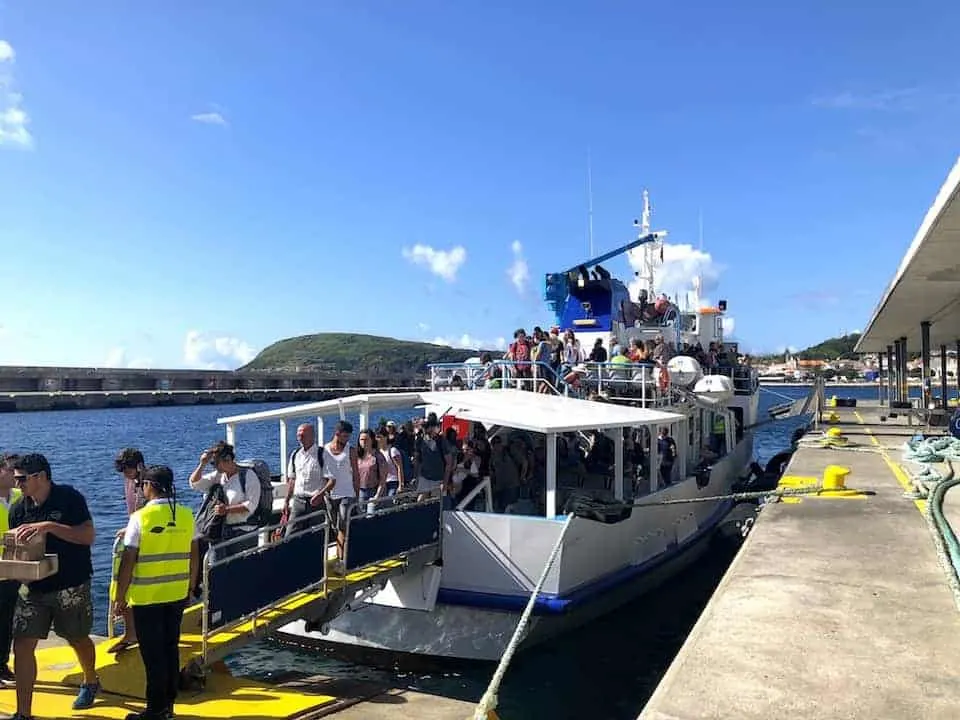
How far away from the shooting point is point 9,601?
6766mm

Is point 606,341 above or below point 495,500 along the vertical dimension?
above

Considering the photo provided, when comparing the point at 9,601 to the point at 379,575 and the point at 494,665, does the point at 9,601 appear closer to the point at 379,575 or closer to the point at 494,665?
the point at 379,575

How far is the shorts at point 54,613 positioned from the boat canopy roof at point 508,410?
429 cm

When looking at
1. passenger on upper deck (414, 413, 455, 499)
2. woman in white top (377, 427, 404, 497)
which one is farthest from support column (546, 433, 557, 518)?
woman in white top (377, 427, 404, 497)

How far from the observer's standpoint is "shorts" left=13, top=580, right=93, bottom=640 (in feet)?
19.2

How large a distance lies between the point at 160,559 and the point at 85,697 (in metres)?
1.58

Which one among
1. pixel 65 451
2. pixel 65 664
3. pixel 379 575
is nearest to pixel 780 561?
pixel 379 575

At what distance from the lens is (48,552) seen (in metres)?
5.87

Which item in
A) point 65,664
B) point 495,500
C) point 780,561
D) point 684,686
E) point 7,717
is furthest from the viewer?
point 495,500

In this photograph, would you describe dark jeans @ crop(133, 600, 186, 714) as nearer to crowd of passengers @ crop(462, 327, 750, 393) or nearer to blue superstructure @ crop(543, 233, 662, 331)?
crowd of passengers @ crop(462, 327, 750, 393)

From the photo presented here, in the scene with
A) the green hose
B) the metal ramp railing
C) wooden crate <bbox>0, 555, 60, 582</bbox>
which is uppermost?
wooden crate <bbox>0, 555, 60, 582</bbox>

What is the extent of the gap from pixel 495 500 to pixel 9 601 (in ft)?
21.3

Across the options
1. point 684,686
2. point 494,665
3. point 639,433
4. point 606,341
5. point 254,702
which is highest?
point 606,341

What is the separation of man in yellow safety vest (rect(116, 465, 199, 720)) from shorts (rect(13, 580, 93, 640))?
305mm
